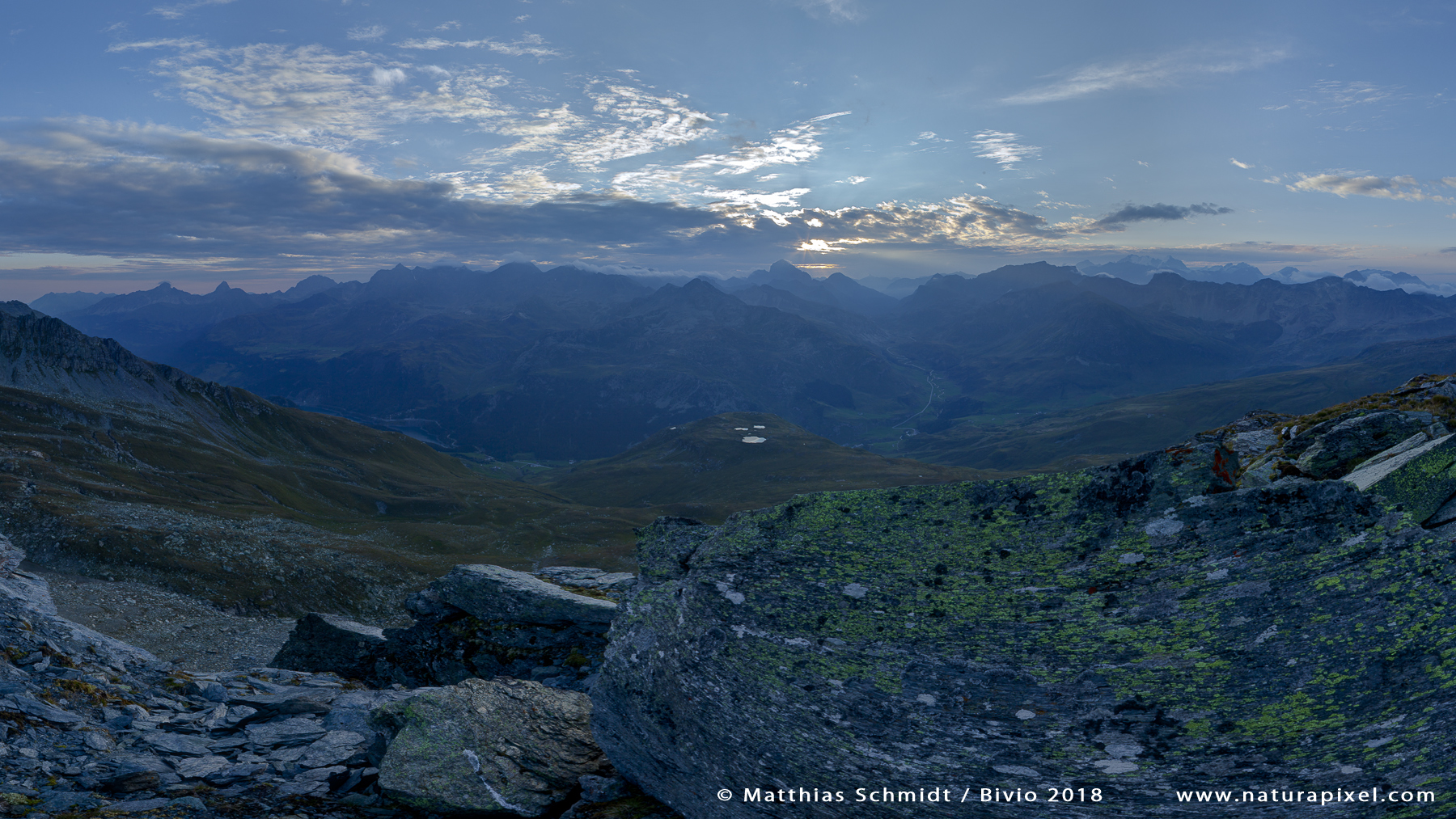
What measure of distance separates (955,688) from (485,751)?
11.1 m

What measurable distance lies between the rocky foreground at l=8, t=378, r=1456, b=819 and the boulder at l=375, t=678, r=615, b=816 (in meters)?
0.07

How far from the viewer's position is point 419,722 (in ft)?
48.8

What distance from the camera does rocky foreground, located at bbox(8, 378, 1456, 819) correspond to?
30.1 feet

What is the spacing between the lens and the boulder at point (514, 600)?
22672 mm

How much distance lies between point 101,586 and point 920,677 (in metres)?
63.7

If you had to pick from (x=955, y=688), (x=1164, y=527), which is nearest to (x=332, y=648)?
(x=955, y=688)

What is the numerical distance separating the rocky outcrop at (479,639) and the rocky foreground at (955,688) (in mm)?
4234

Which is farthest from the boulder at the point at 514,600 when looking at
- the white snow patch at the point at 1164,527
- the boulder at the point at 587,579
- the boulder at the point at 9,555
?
the boulder at the point at 9,555

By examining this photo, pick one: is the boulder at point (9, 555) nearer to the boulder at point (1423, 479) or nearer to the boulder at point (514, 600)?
the boulder at point (514, 600)

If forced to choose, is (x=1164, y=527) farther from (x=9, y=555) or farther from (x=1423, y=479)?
(x=9, y=555)

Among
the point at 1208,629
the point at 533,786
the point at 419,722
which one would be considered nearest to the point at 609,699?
the point at 533,786

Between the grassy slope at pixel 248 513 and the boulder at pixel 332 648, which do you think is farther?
the grassy slope at pixel 248 513

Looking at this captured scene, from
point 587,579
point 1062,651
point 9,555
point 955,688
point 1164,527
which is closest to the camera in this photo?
point 1062,651

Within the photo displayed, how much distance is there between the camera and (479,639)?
915 inches
